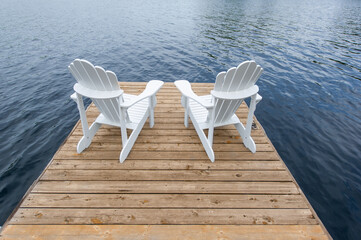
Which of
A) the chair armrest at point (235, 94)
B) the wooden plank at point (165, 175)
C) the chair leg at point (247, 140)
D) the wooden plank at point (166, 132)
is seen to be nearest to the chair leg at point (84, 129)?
the wooden plank at point (166, 132)

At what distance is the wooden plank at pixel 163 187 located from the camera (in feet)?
7.18

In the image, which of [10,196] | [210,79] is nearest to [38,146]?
[10,196]

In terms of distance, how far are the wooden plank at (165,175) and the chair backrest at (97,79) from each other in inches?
30.9

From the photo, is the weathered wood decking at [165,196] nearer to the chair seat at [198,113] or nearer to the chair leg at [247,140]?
the chair leg at [247,140]

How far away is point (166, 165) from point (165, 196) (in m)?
0.48

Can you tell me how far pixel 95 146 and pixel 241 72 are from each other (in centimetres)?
211

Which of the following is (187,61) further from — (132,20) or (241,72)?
(132,20)

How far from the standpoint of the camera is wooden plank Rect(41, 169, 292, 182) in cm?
235

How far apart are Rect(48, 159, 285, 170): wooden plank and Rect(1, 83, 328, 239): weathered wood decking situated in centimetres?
1

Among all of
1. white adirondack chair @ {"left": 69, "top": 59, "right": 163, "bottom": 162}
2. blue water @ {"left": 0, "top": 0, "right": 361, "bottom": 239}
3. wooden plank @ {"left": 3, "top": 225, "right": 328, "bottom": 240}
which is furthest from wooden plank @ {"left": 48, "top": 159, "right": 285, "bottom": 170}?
blue water @ {"left": 0, "top": 0, "right": 361, "bottom": 239}

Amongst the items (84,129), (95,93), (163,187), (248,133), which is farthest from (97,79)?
(248,133)

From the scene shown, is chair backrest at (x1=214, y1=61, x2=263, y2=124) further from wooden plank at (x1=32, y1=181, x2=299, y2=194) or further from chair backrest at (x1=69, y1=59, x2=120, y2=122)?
chair backrest at (x1=69, y1=59, x2=120, y2=122)

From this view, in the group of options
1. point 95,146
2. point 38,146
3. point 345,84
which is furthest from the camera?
point 345,84

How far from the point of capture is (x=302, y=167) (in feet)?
11.8
